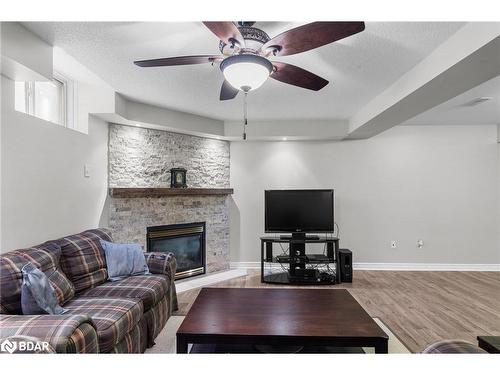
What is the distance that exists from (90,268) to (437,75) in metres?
3.18

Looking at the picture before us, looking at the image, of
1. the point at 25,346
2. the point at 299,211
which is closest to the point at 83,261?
the point at 25,346

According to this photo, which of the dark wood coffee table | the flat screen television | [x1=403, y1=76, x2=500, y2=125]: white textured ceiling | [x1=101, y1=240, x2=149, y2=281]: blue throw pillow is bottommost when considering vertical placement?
the dark wood coffee table

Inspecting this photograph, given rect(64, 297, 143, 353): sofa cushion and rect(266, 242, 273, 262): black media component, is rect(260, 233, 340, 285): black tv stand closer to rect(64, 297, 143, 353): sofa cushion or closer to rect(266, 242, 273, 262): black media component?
rect(266, 242, 273, 262): black media component

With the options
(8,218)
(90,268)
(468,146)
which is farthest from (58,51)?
(468,146)

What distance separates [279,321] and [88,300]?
1380 millimetres

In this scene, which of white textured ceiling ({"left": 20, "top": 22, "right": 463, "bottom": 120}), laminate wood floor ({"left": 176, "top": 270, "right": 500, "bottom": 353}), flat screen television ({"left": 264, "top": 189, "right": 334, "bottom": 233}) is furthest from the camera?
flat screen television ({"left": 264, "top": 189, "right": 334, "bottom": 233})

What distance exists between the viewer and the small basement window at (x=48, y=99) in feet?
8.78

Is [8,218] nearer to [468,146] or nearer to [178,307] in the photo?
[178,307]

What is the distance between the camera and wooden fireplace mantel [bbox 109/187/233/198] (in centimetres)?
376

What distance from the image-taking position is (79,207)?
126 inches

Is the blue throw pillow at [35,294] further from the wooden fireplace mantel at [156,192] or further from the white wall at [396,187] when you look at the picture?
the white wall at [396,187]

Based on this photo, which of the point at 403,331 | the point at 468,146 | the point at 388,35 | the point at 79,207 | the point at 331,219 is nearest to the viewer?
the point at 388,35

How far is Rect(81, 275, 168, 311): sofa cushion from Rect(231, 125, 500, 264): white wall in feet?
8.42

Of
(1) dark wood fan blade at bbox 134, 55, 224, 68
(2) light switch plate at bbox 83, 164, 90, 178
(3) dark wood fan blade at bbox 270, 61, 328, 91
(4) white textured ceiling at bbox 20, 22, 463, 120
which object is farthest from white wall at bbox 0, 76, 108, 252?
(3) dark wood fan blade at bbox 270, 61, 328, 91
